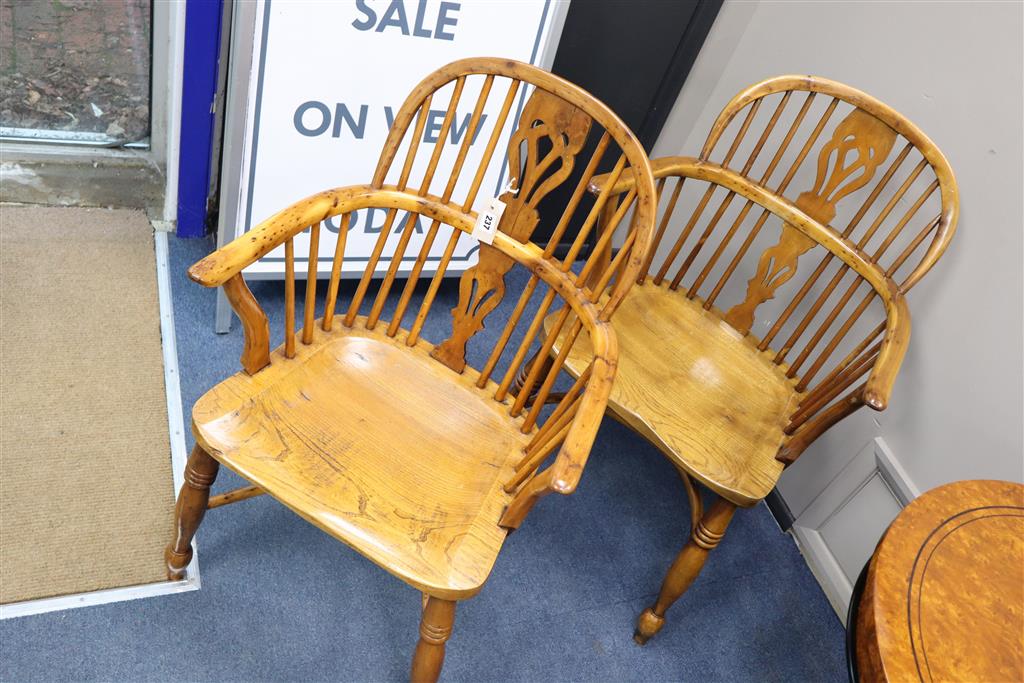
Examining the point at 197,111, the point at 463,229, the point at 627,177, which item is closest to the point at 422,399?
the point at 463,229

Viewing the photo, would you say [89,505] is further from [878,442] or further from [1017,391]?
[1017,391]

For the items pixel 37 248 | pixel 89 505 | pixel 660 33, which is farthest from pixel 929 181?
pixel 37 248

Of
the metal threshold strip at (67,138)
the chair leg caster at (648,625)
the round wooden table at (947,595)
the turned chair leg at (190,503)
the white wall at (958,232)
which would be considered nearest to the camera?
the round wooden table at (947,595)

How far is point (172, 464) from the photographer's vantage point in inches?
65.5

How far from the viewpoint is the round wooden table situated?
87cm

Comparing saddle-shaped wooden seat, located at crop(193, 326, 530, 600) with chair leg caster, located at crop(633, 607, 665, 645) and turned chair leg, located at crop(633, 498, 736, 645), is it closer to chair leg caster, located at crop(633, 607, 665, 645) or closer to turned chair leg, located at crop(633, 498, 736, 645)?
turned chair leg, located at crop(633, 498, 736, 645)

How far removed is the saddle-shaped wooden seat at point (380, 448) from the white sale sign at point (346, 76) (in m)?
0.51

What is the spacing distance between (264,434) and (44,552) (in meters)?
0.61

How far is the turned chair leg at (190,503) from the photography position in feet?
4.10

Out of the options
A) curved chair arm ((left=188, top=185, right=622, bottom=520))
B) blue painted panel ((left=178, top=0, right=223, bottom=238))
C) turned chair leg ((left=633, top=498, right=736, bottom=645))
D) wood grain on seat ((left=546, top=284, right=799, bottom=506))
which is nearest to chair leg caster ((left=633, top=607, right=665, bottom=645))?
turned chair leg ((left=633, top=498, right=736, bottom=645))

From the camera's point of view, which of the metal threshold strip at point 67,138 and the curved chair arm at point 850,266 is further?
the metal threshold strip at point 67,138

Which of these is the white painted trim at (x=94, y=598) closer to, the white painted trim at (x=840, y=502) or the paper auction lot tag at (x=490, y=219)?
the paper auction lot tag at (x=490, y=219)

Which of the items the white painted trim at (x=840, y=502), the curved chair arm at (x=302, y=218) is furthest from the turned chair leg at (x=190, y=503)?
the white painted trim at (x=840, y=502)

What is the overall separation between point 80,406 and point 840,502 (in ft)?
5.67
